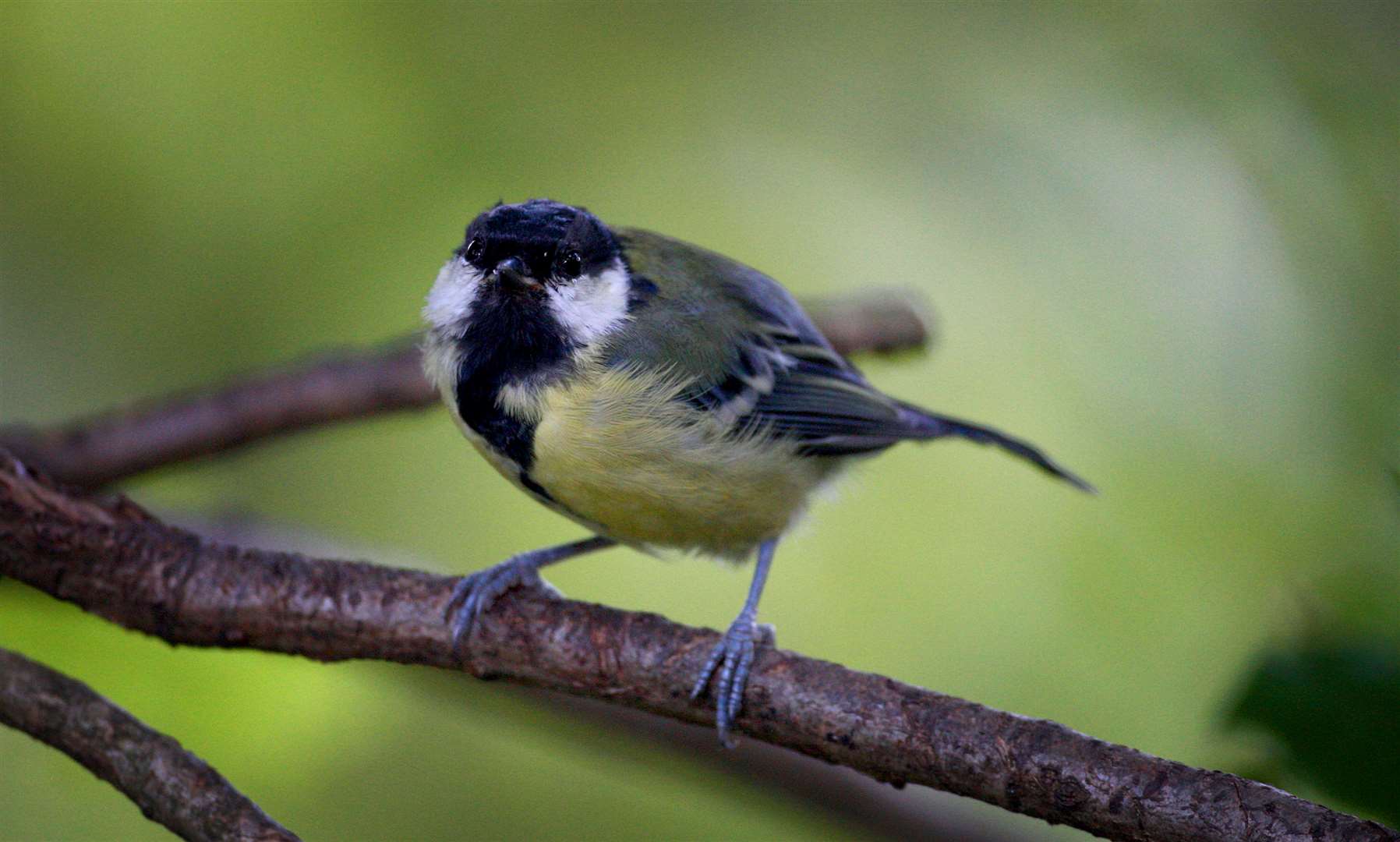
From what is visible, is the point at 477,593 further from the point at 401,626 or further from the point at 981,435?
the point at 981,435

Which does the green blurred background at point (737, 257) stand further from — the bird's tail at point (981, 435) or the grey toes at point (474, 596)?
the grey toes at point (474, 596)

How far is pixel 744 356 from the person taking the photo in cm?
Answer: 215

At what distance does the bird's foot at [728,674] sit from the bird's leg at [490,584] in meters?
0.32

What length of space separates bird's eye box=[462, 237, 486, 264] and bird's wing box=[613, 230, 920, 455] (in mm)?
281

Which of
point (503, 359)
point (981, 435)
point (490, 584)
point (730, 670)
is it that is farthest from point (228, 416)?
point (981, 435)

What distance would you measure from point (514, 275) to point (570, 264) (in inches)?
5.2

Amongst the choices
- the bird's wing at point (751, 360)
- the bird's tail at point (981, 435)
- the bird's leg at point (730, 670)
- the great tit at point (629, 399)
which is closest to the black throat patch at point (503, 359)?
the great tit at point (629, 399)

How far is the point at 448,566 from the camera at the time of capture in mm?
3490

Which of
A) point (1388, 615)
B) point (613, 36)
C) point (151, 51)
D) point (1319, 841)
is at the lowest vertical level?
point (1319, 841)

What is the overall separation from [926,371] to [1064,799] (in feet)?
8.32

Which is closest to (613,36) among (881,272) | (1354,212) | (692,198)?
(692,198)

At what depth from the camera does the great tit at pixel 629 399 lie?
184 cm

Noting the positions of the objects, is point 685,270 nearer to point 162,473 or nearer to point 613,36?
point 162,473

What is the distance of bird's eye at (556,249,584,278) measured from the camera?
1978mm
